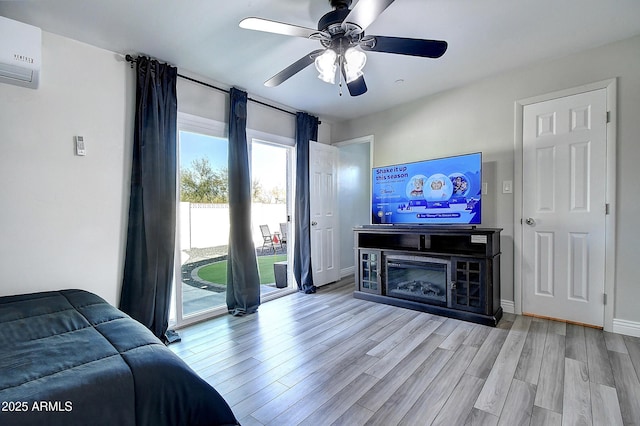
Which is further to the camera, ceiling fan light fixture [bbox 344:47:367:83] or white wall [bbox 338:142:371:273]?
white wall [bbox 338:142:371:273]

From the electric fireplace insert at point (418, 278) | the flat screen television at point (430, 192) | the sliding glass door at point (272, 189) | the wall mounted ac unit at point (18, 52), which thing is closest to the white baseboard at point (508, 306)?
the electric fireplace insert at point (418, 278)

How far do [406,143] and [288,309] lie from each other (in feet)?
8.34

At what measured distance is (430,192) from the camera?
3.09m

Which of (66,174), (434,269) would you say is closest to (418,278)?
(434,269)

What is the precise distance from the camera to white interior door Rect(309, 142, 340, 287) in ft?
13.0

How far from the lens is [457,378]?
1.82m

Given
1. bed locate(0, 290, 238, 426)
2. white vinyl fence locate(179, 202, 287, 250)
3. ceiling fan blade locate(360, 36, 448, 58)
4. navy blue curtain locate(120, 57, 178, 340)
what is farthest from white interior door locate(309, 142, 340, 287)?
bed locate(0, 290, 238, 426)

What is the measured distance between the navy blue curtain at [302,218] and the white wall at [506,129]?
913mm

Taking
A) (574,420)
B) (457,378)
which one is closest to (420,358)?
(457,378)

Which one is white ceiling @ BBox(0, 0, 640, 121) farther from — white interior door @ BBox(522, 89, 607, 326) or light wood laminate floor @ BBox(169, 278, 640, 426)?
light wood laminate floor @ BBox(169, 278, 640, 426)

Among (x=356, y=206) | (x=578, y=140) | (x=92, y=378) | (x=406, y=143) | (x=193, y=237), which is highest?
(x=406, y=143)

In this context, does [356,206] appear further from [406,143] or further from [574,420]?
[574,420]

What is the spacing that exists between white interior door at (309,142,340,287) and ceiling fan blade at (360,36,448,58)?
216cm

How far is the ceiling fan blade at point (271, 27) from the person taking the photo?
5.10 feet
